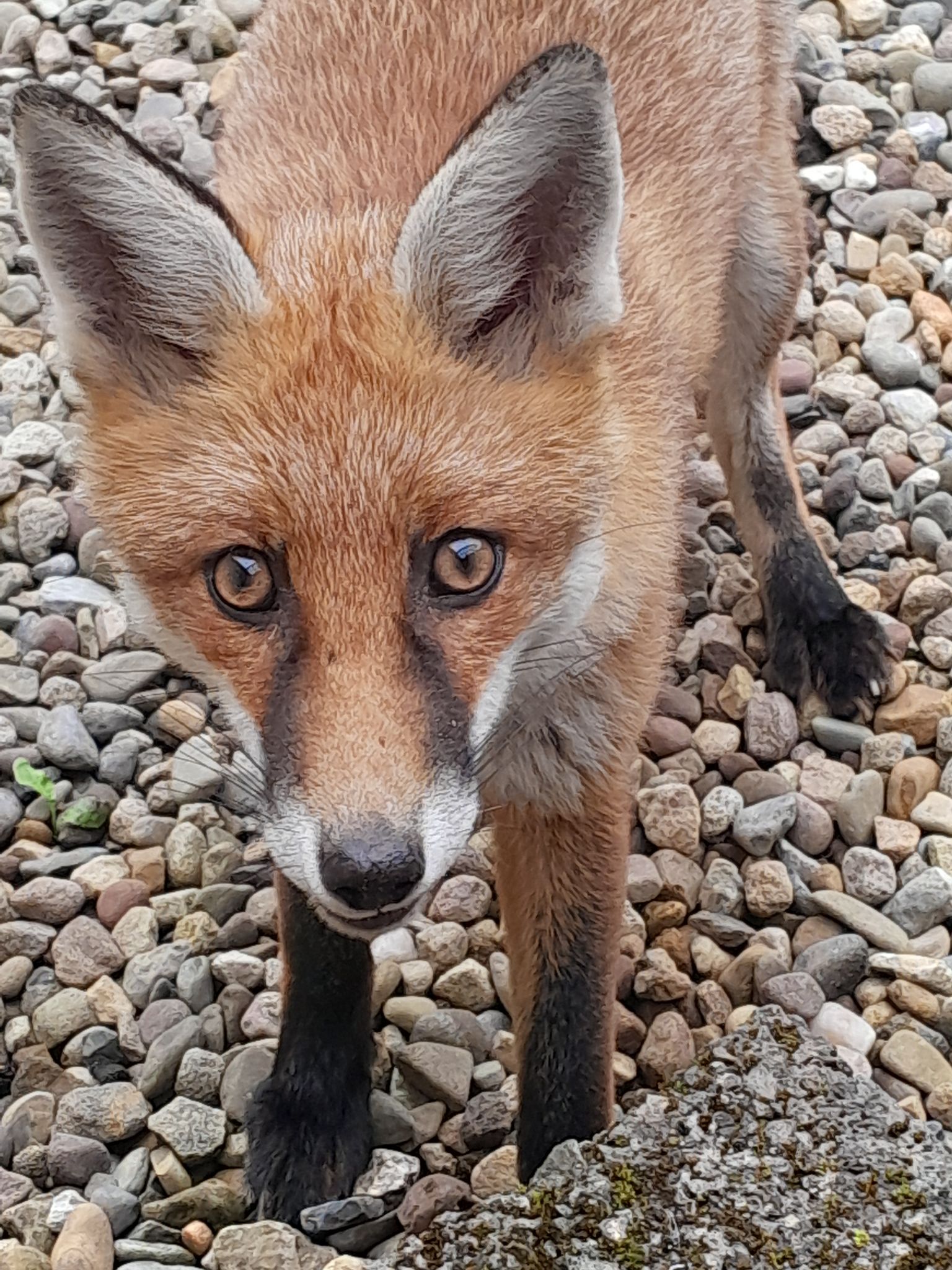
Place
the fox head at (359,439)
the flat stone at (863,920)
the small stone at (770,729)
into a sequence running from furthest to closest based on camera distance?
the small stone at (770,729) → the flat stone at (863,920) → the fox head at (359,439)

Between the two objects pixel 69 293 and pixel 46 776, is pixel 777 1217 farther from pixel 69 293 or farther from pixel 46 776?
pixel 46 776

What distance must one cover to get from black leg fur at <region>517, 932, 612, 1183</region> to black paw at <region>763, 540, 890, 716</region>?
4.38 feet

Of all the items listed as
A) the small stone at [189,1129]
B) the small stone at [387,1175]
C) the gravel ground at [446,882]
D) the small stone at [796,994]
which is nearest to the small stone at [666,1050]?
the gravel ground at [446,882]

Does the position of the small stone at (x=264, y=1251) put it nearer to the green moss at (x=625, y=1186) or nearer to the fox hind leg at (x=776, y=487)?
the green moss at (x=625, y=1186)

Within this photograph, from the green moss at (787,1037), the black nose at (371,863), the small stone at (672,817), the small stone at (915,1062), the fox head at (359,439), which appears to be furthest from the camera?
the small stone at (672,817)

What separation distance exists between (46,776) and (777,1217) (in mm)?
2196

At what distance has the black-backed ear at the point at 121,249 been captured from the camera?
190cm

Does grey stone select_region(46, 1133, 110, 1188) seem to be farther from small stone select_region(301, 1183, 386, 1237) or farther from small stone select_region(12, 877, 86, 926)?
small stone select_region(12, 877, 86, 926)

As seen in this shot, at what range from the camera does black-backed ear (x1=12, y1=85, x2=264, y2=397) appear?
1897 millimetres

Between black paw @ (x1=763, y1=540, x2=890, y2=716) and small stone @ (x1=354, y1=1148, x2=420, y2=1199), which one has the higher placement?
A: black paw @ (x1=763, y1=540, x2=890, y2=716)

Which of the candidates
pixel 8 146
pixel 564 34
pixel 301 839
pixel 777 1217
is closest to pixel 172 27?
pixel 8 146

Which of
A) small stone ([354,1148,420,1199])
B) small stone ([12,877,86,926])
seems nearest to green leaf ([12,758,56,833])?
small stone ([12,877,86,926])

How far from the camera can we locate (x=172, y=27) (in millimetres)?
5430

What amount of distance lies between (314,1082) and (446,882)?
63 centimetres
